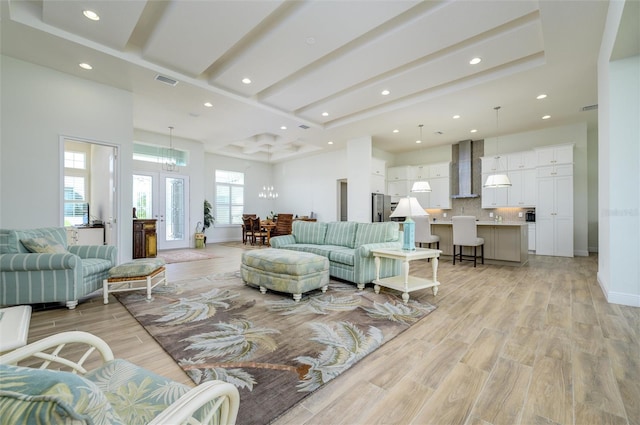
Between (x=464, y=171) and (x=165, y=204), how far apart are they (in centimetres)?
887

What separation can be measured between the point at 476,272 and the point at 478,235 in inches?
50.9

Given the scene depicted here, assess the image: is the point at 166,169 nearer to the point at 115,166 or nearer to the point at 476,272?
the point at 115,166

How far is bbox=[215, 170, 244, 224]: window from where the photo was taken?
9.91 meters

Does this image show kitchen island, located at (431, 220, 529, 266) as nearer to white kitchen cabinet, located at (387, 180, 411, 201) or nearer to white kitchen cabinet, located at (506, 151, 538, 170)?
white kitchen cabinet, located at (506, 151, 538, 170)

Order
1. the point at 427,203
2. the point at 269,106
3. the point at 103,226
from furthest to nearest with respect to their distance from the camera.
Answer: the point at 427,203 → the point at 269,106 → the point at 103,226

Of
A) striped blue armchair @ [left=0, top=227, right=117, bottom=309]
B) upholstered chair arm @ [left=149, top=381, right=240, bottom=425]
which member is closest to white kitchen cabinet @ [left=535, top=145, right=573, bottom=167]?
upholstered chair arm @ [left=149, top=381, right=240, bottom=425]

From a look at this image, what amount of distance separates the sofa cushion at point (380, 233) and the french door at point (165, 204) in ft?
20.4

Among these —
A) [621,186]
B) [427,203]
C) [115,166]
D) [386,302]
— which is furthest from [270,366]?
[427,203]

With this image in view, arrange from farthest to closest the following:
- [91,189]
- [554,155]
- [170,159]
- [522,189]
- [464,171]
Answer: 1. [170,159]
2. [464,171]
3. [522,189]
4. [554,155]
5. [91,189]

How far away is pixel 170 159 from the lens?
26.8 ft

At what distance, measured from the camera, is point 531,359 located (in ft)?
6.40

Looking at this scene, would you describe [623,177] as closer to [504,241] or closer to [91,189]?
[504,241]

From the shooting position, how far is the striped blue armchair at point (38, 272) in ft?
9.05

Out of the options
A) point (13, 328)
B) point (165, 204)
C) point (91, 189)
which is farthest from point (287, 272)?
point (165, 204)
